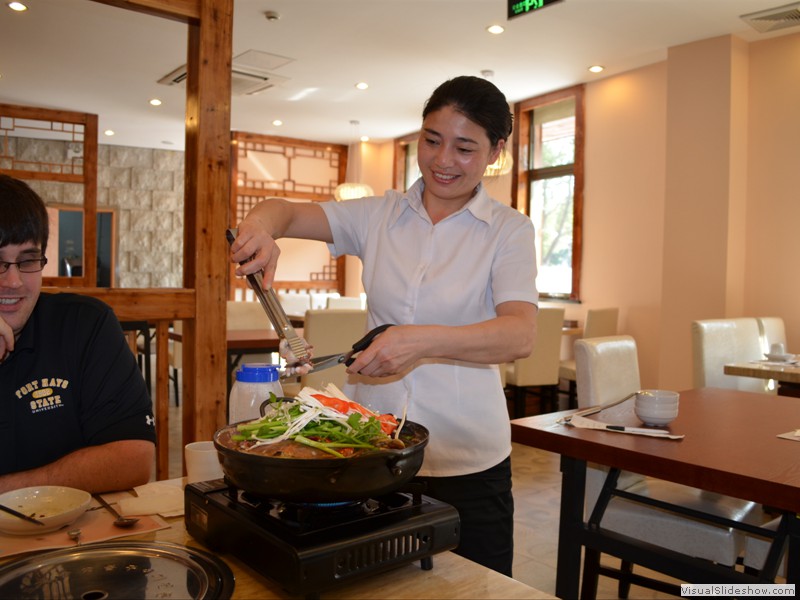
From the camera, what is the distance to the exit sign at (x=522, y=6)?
153 inches

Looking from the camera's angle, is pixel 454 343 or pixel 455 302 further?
pixel 455 302

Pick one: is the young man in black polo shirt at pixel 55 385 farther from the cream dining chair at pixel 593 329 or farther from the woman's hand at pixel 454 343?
the cream dining chair at pixel 593 329

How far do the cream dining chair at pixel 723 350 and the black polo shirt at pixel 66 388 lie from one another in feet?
9.11

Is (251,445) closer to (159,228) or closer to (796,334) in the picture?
(796,334)

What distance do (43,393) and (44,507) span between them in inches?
15.5

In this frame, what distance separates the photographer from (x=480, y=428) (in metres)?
1.50

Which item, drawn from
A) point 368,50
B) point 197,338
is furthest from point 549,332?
point 197,338

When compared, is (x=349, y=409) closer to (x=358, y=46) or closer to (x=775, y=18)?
(x=775, y=18)

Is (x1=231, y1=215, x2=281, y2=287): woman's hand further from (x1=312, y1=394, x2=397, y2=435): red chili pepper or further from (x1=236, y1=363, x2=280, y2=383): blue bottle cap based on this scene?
(x1=312, y1=394, x2=397, y2=435): red chili pepper

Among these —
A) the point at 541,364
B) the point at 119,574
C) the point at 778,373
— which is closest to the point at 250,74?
the point at 541,364

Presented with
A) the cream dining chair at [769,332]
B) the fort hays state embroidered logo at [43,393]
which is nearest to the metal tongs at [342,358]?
the fort hays state embroidered logo at [43,393]

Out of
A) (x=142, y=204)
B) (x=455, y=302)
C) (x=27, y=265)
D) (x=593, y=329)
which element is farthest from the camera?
(x=142, y=204)

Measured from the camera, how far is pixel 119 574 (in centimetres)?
83

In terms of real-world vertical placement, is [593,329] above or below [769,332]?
below
